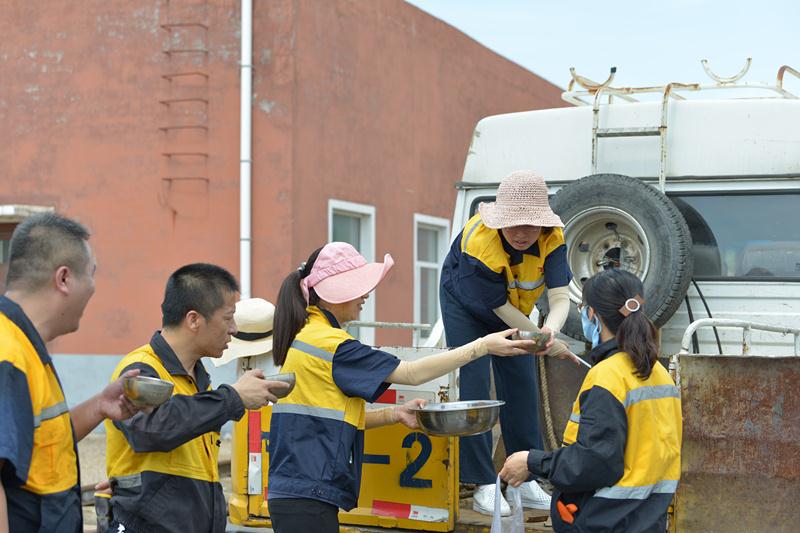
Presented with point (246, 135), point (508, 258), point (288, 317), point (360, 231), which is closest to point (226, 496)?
point (508, 258)

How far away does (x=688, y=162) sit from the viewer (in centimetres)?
566

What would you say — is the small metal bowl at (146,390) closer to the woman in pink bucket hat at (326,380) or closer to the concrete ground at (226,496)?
the woman in pink bucket hat at (326,380)

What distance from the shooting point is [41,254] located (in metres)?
2.68

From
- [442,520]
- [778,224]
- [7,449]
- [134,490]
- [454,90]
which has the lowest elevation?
[442,520]

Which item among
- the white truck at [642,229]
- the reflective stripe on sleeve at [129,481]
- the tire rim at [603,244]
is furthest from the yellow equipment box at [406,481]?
the tire rim at [603,244]

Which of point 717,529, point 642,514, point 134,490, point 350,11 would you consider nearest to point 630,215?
point 717,529

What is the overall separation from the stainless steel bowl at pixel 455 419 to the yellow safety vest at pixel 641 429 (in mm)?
447

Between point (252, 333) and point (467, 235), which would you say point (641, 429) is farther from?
point (252, 333)

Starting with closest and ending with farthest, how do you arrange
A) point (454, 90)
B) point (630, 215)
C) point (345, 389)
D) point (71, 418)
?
point (71, 418), point (345, 389), point (630, 215), point (454, 90)

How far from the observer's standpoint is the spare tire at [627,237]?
5.22 meters

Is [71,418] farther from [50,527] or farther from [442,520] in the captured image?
[442,520]

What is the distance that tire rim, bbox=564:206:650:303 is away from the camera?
17.7ft

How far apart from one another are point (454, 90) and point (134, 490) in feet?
43.2

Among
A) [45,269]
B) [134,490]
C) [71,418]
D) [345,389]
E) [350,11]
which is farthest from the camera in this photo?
[350,11]
